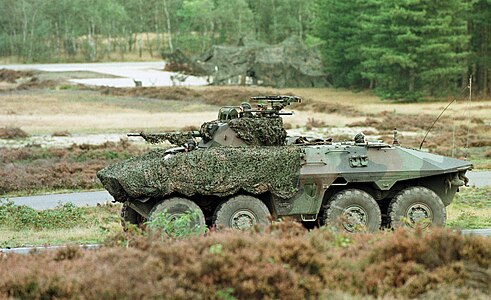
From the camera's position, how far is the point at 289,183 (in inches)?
648

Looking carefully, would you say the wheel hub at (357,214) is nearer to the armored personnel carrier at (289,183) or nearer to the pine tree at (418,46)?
the armored personnel carrier at (289,183)

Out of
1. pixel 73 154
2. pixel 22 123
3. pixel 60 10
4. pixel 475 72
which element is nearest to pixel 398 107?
pixel 475 72

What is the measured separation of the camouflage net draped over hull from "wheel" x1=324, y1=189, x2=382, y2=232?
78 centimetres

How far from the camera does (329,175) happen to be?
1650cm

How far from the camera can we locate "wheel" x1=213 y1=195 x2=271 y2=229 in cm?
1620

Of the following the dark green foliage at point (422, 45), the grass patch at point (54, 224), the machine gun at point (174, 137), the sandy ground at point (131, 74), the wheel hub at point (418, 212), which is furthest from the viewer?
the sandy ground at point (131, 74)

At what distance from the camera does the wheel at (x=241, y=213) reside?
16203 millimetres

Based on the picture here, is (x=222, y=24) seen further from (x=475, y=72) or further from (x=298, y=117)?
(x=298, y=117)

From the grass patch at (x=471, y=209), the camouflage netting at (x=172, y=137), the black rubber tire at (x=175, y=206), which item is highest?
the camouflage netting at (x=172, y=137)

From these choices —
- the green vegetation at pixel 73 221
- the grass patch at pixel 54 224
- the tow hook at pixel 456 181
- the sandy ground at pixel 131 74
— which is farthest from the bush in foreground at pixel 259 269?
the sandy ground at pixel 131 74

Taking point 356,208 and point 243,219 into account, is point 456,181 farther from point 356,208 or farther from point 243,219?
point 243,219

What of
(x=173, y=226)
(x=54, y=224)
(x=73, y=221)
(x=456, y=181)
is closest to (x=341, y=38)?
(x=73, y=221)

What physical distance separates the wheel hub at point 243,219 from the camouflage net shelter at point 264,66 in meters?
55.0

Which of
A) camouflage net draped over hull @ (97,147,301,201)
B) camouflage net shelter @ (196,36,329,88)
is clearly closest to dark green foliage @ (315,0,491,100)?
camouflage net shelter @ (196,36,329,88)
